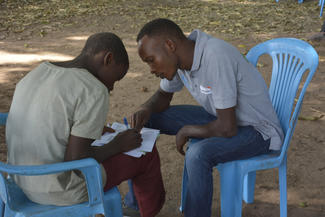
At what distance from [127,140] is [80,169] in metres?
0.41

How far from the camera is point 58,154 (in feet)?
5.62

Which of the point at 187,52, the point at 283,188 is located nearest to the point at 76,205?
the point at 187,52

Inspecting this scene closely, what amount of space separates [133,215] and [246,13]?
6.85 metres

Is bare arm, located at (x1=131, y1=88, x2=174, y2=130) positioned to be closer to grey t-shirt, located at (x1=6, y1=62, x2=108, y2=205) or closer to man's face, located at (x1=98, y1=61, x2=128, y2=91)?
man's face, located at (x1=98, y1=61, x2=128, y2=91)

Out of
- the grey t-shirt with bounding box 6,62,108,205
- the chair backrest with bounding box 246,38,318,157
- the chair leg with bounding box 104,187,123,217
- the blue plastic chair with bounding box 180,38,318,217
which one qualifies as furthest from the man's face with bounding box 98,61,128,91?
the chair backrest with bounding box 246,38,318,157

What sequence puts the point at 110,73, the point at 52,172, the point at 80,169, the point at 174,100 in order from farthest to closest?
the point at 174,100 < the point at 110,73 < the point at 80,169 < the point at 52,172

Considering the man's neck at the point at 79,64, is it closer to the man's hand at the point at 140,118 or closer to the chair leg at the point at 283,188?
the man's hand at the point at 140,118

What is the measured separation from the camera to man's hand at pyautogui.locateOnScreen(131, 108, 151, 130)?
7.83ft

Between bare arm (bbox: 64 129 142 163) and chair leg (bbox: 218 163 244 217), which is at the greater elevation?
bare arm (bbox: 64 129 142 163)

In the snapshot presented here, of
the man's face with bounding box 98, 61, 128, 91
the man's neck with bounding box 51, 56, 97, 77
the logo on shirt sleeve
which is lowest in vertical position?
the logo on shirt sleeve

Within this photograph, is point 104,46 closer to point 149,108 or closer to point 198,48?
point 198,48

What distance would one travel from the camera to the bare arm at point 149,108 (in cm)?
239

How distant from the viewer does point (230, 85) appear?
1.95 meters

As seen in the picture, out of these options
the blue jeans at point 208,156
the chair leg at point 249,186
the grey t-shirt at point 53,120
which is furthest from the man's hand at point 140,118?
the chair leg at point 249,186
